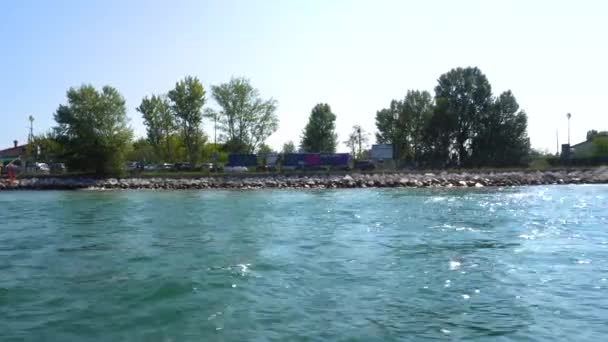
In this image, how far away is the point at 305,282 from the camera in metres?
10.0

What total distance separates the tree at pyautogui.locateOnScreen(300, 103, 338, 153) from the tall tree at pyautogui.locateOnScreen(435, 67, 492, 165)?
59.3ft

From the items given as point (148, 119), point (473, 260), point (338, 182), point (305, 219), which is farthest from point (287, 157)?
point (473, 260)

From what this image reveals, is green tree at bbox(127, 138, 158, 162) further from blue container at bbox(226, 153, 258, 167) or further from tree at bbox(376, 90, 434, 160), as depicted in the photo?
tree at bbox(376, 90, 434, 160)

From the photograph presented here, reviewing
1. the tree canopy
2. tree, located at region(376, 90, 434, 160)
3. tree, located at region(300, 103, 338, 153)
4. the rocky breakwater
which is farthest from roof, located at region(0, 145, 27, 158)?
the tree canopy

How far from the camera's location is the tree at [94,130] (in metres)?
62.2

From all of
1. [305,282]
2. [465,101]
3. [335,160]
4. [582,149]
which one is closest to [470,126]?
[465,101]

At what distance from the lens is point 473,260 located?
12.1 metres

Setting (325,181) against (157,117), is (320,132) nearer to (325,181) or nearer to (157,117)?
(157,117)

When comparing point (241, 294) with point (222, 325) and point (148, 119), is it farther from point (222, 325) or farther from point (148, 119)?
point (148, 119)

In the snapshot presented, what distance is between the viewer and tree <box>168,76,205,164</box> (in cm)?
7406

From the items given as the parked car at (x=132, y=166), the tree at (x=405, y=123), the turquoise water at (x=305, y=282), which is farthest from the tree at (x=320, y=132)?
the turquoise water at (x=305, y=282)

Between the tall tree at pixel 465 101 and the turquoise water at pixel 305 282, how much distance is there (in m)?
59.7

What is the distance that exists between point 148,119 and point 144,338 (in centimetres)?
7623

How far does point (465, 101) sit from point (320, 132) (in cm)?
2275
